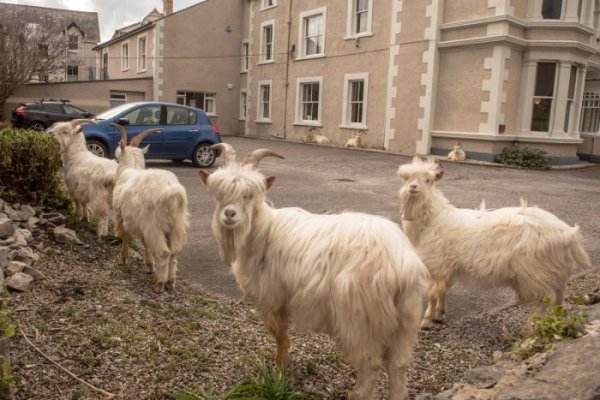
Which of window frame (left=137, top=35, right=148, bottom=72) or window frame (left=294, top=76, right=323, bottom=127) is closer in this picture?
window frame (left=294, top=76, right=323, bottom=127)

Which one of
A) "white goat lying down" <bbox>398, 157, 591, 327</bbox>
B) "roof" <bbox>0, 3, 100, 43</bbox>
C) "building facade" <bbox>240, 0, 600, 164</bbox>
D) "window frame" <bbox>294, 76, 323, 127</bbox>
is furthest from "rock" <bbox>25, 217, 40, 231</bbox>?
"roof" <bbox>0, 3, 100, 43</bbox>

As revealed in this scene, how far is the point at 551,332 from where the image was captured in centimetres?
267

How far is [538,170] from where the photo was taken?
1673 centimetres

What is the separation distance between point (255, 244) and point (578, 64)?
19082 millimetres

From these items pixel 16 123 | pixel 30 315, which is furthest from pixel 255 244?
pixel 16 123

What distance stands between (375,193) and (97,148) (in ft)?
24.1

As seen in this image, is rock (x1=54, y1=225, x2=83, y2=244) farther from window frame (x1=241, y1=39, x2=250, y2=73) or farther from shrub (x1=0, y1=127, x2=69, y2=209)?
window frame (x1=241, y1=39, x2=250, y2=73)

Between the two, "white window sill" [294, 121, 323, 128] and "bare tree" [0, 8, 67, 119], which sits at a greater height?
"bare tree" [0, 8, 67, 119]

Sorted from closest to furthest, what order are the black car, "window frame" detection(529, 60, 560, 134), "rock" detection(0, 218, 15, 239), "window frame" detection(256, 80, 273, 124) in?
"rock" detection(0, 218, 15, 239)
"window frame" detection(529, 60, 560, 134)
the black car
"window frame" detection(256, 80, 273, 124)

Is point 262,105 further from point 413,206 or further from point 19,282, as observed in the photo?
Answer: point 19,282

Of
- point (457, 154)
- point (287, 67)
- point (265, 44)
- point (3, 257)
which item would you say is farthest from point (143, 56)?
point (3, 257)

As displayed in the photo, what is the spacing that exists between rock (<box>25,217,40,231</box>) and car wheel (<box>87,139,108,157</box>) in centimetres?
699

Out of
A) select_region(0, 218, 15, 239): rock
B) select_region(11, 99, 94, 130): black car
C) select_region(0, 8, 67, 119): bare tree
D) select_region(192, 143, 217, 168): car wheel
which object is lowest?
select_region(0, 218, 15, 239): rock

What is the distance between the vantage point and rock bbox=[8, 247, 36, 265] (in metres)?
4.69
